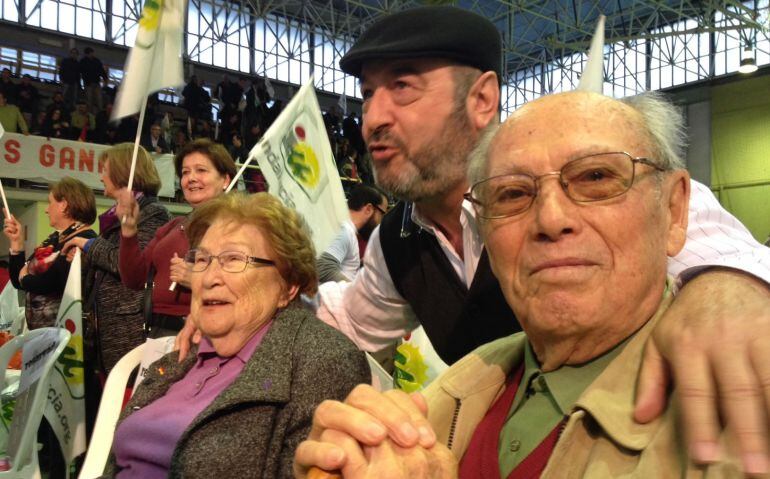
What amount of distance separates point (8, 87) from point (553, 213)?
42.2 ft

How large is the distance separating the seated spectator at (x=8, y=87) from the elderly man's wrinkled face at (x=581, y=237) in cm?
1261

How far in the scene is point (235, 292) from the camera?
193 cm

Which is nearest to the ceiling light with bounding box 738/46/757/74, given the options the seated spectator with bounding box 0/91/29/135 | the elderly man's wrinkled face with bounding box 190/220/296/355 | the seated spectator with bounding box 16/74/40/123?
the elderly man's wrinkled face with bounding box 190/220/296/355

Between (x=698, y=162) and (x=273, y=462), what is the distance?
22269 mm

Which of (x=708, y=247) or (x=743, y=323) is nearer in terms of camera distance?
(x=743, y=323)

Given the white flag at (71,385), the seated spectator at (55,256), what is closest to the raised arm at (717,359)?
the white flag at (71,385)

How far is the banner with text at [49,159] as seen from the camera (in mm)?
9219

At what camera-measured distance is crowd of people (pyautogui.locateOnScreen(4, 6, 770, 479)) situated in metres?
0.78

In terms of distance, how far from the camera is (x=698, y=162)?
20.9 metres

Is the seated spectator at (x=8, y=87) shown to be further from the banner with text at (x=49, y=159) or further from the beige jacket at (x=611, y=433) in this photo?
the beige jacket at (x=611, y=433)

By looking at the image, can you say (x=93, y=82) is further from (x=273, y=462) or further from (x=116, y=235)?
(x=273, y=462)

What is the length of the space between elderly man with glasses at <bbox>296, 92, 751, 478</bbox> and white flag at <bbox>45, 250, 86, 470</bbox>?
2.70 m

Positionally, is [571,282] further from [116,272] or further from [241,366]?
[116,272]

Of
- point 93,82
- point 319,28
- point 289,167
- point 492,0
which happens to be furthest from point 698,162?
point 289,167
